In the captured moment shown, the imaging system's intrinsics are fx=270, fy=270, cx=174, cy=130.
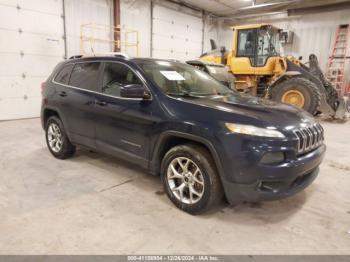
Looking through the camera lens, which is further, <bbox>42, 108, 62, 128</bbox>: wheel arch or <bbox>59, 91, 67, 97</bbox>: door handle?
<bbox>42, 108, 62, 128</bbox>: wheel arch

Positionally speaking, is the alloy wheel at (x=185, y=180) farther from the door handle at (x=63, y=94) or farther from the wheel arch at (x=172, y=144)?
the door handle at (x=63, y=94)

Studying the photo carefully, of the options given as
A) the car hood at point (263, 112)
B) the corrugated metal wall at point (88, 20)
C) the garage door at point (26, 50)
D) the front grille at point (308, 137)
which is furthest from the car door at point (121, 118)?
the corrugated metal wall at point (88, 20)

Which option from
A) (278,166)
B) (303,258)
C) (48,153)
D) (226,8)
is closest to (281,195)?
(278,166)

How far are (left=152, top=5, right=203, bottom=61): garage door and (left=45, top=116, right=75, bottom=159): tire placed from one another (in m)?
7.92

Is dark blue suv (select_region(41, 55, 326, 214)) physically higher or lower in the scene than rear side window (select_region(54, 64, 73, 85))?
lower

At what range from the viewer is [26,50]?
7617 millimetres

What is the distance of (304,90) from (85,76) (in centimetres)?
604

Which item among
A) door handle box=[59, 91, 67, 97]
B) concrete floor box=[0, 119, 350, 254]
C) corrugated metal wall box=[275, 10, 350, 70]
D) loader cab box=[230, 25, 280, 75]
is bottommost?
concrete floor box=[0, 119, 350, 254]

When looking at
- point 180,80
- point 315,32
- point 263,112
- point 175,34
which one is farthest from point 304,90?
point 175,34

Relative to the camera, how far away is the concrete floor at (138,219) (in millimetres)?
2086

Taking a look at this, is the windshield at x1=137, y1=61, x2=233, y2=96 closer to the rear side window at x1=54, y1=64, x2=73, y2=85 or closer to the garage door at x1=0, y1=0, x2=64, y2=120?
the rear side window at x1=54, y1=64, x2=73, y2=85

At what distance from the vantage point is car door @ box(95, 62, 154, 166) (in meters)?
2.78

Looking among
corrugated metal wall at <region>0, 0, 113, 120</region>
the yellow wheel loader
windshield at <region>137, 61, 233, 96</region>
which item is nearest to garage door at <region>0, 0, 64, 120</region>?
corrugated metal wall at <region>0, 0, 113, 120</region>

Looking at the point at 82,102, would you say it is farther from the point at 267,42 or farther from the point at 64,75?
the point at 267,42
